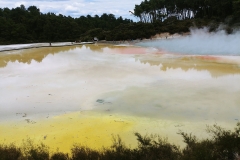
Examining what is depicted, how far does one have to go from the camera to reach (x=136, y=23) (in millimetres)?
29750

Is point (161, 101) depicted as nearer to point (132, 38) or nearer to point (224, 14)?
point (132, 38)

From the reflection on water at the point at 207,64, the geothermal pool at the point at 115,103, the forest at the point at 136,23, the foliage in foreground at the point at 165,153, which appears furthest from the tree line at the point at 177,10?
the foliage in foreground at the point at 165,153

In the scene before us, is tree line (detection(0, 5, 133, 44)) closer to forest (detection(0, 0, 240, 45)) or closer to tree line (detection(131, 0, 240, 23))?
forest (detection(0, 0, 240, 45))

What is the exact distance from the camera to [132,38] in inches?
1054

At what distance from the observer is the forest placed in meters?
26.7

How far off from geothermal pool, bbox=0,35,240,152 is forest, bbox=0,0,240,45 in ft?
49.5

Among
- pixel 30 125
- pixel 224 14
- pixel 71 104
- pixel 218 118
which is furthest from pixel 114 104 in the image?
pixel 224 14

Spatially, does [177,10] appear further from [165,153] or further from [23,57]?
[165,153]

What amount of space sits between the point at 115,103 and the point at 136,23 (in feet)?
78.6

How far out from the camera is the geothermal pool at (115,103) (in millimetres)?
5262

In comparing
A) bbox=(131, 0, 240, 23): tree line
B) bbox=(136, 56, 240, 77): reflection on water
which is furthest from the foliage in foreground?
bbox=(131, 0, 240, 23): tree line

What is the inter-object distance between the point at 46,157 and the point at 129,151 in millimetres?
1258

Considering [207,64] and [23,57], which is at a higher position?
[23,57]

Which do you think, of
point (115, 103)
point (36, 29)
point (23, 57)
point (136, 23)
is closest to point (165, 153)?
point (115, 103)
